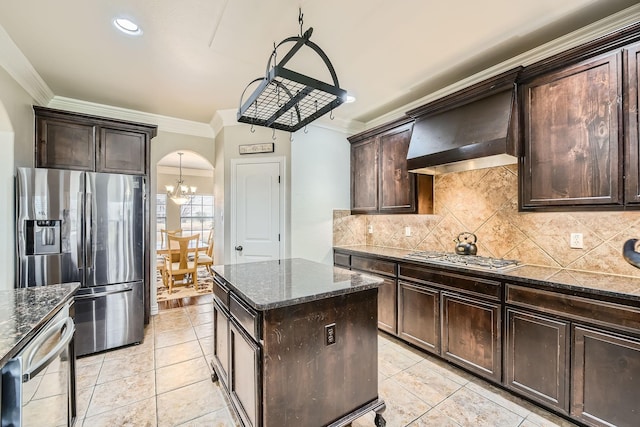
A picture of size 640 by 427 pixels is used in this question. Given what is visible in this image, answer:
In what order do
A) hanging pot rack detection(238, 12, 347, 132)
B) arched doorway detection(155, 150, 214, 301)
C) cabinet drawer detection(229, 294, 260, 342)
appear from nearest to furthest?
hanging pot rack detection(238, 12, 347, 132), cabinet drawer detection(229, 294, 260, 342), arched doorway detection(155, 150, 214, 301)

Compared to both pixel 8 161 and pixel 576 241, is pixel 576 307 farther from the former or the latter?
pixel 8 161

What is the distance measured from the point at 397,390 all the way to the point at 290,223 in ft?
7.10

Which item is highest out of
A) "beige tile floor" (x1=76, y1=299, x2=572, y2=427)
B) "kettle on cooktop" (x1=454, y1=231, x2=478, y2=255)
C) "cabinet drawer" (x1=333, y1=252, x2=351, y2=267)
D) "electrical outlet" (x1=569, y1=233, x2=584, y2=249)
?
"electrical outlet" (x1=569, y1=233, x2=584, y2=249)

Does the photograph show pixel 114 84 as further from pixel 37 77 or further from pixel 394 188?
pixel 394 188

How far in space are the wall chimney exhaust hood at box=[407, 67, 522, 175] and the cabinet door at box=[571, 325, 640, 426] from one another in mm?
1333

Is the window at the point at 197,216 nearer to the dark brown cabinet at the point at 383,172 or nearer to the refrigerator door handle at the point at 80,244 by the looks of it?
the refrigerator door handle at the point at 80,244

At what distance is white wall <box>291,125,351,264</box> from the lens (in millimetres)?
3727

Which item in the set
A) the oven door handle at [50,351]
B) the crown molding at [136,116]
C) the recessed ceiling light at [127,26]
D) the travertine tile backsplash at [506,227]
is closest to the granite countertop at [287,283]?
the oven door handle at [50,351]

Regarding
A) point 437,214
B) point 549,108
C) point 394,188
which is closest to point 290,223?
point 394,188

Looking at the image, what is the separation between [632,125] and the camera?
1729 millimetres

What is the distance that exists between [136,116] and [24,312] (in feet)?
10.4

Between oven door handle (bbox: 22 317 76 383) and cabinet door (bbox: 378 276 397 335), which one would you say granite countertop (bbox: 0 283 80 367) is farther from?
cabinet door (bbox: 378 276 397 335)

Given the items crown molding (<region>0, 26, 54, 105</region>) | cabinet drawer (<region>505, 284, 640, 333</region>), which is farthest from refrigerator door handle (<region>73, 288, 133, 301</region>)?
cabinet drawer (<region>505, 284, 640, 333</region>)

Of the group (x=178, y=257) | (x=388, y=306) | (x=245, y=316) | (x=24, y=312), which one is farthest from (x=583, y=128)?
(x=178, y=257)
